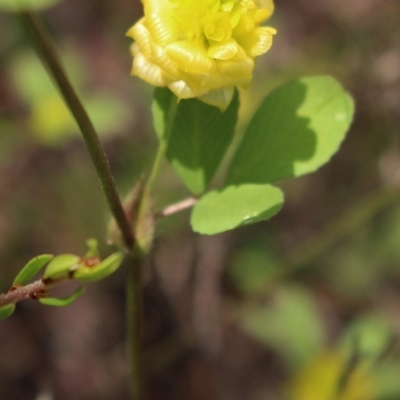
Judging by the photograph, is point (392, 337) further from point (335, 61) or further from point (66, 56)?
point (66, 56)

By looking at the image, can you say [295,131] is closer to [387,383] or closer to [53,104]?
[387,383]

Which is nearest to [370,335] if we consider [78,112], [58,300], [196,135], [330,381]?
[330,381]

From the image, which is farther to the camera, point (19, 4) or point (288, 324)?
point (288, 324)

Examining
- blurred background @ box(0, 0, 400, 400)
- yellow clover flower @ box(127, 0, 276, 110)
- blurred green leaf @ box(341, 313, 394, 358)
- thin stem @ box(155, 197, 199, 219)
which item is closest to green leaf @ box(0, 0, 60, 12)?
yellow clover flower @ box(127, 0, 276, 110)

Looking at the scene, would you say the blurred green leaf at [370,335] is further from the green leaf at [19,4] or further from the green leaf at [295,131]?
the green leaf at [19,4]

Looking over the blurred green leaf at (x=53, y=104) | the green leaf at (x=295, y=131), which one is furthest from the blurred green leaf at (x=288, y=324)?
the green leaf at (x=295, y=131)
